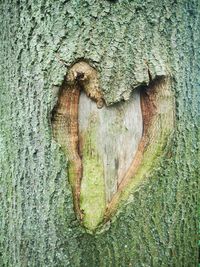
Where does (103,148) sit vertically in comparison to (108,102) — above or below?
below

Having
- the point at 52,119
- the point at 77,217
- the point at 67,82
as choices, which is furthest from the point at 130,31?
the point at 77,217

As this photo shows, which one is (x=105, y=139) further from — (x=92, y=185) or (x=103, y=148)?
(x=92, y=185)

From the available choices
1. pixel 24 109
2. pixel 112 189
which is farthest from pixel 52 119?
pixel 112 189

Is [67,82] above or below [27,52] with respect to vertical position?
below

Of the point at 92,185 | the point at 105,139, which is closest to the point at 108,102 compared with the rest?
the point at 105,139

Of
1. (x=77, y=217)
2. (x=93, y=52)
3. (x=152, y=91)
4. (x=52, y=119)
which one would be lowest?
(x=77, y=217)

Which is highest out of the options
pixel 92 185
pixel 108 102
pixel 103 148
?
pixel 108 102

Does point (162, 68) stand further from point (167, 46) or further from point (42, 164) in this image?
point (42, 164)

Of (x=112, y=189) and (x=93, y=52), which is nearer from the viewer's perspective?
(x=93, y=52)
